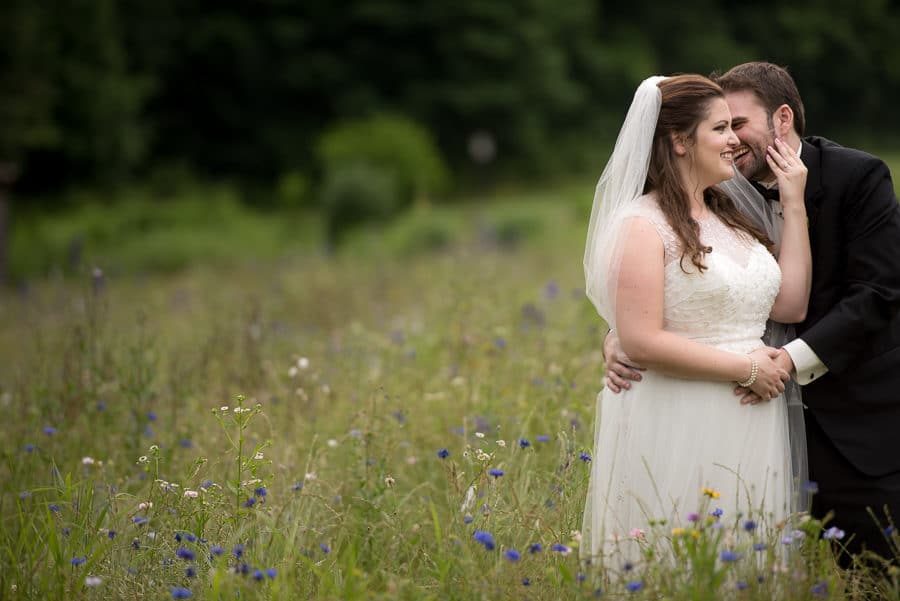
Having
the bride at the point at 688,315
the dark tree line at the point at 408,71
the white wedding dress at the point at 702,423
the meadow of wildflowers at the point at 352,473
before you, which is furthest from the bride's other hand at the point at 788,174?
the dark tree line at the point at 408,71

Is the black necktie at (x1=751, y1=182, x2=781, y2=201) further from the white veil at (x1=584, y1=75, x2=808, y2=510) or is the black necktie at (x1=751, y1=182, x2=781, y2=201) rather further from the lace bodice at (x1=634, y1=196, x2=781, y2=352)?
the lace bodice at (x1=634, y1=196, x2=781, y2=352)

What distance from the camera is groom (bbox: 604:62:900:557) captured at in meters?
3.06

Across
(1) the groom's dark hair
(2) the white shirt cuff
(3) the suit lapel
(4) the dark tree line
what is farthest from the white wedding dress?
(4) the dark tree line

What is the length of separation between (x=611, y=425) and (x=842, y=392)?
79cm

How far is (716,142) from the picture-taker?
3.06 metres

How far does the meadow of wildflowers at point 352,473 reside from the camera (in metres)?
2.78

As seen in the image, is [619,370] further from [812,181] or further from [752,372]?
[812,181]

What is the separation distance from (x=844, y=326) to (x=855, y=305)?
3.1 inches

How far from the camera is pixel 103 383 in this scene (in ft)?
16.5

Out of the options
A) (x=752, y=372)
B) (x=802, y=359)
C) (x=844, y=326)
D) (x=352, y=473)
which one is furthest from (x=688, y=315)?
(x=352, y=473)

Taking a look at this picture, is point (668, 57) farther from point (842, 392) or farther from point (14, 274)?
point (842, 392)

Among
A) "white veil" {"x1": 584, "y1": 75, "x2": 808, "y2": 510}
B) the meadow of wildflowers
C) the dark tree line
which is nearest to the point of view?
the meadow of wildflowers

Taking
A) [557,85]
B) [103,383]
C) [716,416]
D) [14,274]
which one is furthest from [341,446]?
[557,85]

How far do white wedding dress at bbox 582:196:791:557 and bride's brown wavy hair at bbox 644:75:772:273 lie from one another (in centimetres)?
4
